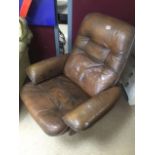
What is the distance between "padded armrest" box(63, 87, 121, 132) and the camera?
1.37 meters

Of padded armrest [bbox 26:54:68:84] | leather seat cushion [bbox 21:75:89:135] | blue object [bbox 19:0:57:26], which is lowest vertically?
leather seat cushion [bbox 21:75:89:135]

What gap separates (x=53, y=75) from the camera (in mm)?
1930

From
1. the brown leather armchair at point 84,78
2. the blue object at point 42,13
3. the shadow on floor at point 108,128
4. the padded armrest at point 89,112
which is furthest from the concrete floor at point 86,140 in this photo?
the blue object at point 42,13

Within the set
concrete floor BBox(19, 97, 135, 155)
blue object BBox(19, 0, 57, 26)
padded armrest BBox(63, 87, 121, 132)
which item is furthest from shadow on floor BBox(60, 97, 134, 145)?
blue object BBox(19, 0, 57, 26)

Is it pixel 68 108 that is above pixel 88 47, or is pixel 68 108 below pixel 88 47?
below

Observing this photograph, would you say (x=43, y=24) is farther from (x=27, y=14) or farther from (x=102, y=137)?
(x=102, y=137)

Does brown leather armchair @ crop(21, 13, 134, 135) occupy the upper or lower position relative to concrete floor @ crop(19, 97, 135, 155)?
upper

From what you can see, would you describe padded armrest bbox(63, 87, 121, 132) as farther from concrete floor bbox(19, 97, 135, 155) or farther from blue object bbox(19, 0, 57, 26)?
blue object bbox(19, 0, 57, 26)

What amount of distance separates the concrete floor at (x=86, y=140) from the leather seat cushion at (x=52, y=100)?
37 centimetres

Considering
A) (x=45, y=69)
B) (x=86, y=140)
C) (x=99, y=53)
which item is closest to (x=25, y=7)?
(x=45, y=69)

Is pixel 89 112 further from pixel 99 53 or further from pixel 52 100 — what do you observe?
pixel 99 53

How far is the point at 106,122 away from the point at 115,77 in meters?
0.55

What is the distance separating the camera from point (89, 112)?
1417 millimetres
